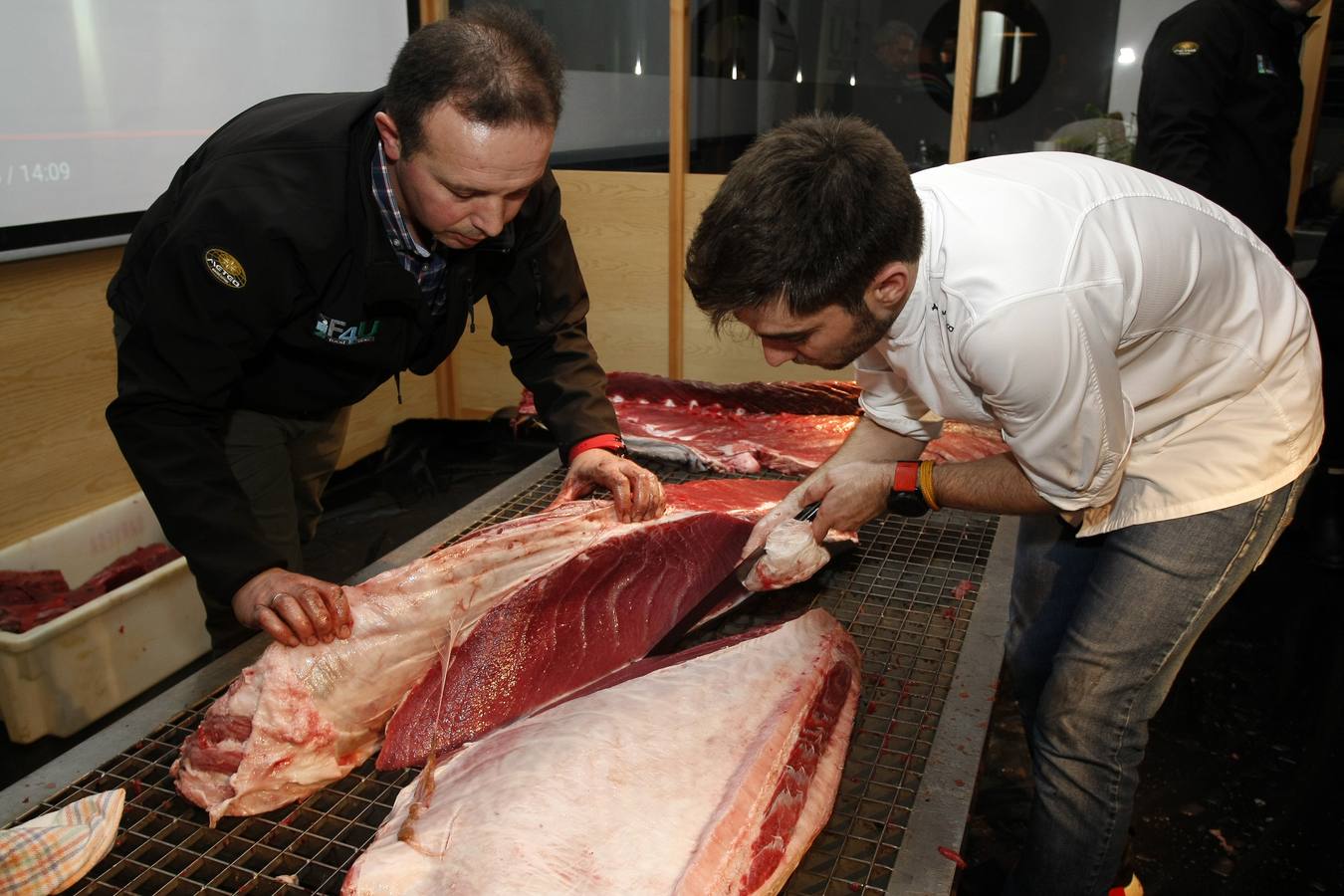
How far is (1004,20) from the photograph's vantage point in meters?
4.95

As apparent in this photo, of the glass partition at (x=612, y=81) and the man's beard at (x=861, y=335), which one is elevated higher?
the glass partition at (x=612, y=81)

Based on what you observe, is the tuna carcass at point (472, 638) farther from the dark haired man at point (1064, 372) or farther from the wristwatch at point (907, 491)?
the wristwatch at point (907, 491)

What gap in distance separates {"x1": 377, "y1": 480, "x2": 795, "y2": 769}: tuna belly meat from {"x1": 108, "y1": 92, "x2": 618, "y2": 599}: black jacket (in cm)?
47

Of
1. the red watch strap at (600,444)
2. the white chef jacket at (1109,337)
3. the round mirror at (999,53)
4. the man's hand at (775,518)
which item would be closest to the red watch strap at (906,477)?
the white chef jacket at (1109,337)

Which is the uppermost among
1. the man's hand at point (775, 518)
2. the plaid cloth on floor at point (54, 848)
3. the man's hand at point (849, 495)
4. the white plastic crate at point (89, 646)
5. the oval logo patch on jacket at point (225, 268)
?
the oval logo patch on jacket at point (225, 268)

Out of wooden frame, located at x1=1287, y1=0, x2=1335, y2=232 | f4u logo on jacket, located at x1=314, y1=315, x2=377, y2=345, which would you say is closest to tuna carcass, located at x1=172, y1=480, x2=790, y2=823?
f4u logo on jacket, located at x1=314, y1=315, x2=377, y2=345

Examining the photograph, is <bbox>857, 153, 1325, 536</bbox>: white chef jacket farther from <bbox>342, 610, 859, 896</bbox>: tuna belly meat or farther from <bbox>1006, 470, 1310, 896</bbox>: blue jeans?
<bbox>342, 610, 859, 896</bbox>: tuna belly meat

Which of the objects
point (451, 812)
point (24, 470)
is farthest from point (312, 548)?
point (451, 812)

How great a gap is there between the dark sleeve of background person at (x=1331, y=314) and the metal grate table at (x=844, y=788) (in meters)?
3.12

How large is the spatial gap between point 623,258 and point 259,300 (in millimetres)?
3760

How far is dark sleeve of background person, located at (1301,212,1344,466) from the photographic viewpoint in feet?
14.9

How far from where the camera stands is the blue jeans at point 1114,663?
2.03 m

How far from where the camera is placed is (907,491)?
2.17 m

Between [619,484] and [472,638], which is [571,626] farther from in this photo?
[619,484]
